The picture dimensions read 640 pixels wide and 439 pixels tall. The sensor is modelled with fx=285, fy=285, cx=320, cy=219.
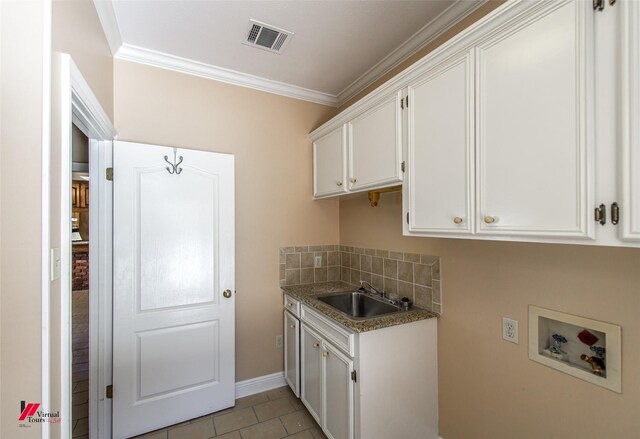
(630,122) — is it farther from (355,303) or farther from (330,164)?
(355,303)

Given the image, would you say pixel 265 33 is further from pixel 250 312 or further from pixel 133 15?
pixel 250 312

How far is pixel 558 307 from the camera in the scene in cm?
126

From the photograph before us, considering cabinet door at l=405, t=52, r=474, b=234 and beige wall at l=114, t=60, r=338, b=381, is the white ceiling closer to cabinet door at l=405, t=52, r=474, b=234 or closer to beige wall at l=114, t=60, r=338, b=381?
beige wall at l=114, t=60, r=338, b=381

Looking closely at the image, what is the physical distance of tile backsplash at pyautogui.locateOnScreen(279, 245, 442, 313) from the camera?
6.17 feet

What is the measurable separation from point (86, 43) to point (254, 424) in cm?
255

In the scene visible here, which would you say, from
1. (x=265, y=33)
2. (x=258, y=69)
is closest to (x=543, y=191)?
(x=265, y=33)

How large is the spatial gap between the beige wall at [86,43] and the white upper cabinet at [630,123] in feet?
6.06

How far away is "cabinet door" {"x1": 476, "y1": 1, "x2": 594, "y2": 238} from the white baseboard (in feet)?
7.21

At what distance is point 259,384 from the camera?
2.49m

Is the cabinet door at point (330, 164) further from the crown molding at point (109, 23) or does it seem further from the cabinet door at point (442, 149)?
the crown molding at point (109, 23)

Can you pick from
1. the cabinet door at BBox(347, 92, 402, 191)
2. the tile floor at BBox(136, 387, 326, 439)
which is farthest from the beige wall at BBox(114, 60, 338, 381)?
the cabinet door at BBox(347, 92, 402, 191)

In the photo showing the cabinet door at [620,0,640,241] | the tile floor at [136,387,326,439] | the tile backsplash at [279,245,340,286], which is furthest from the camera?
the tile backsplash at [279,245,340,286]

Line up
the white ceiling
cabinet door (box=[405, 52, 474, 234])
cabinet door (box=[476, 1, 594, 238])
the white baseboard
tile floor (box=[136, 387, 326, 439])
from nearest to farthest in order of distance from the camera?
1. cabinet door (box=[476, 1, 594, 238])
2. cabinet door (box=[405, 52, 474, 234])
3. the white ceiling
4. tile floor (box=[136, 387, 326, 439])
5. the white baseboard

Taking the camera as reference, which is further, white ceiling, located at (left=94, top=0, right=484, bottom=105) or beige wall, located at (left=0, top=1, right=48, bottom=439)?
white ceiling, located at (left=94, top=0, right=484, bottom=105)
